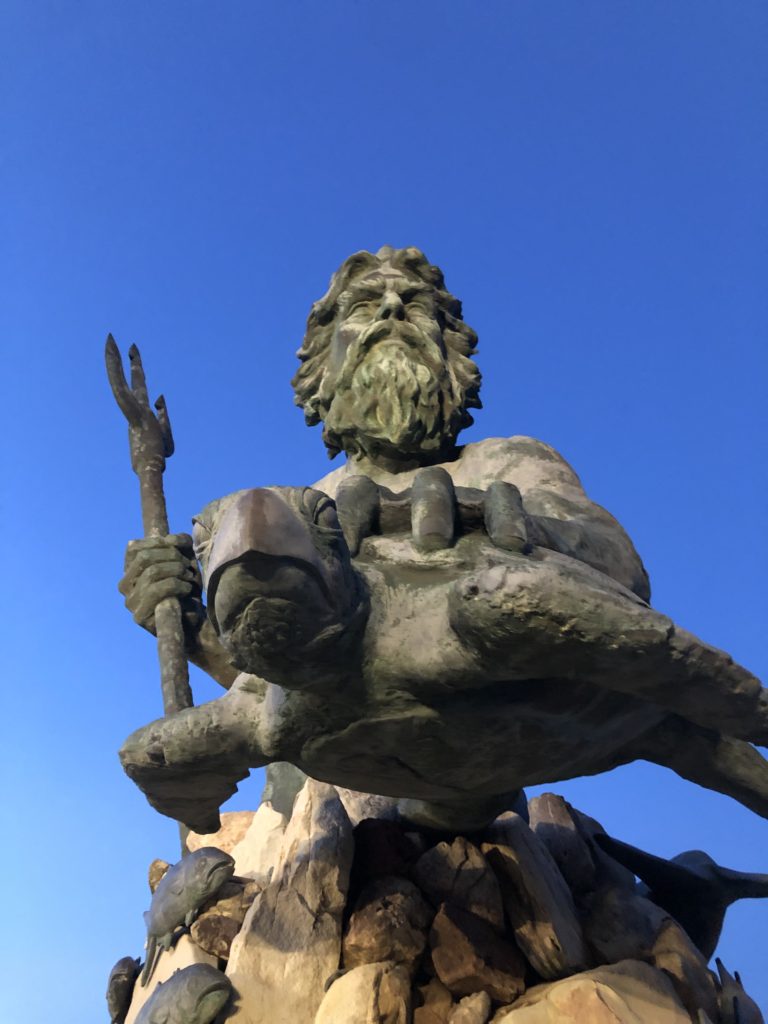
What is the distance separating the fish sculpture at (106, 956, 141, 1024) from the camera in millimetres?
3570

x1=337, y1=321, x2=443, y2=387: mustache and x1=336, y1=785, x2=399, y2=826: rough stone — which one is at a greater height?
x1=337, y1=321, x2=443, y2=387: mustache

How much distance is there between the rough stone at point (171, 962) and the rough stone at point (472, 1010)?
2.36 feet

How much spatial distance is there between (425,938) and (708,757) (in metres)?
0.95

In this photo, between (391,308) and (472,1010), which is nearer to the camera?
(472,1010)

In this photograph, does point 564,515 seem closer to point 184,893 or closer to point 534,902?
point 534,902

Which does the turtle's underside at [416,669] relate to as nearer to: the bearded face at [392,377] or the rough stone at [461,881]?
the rough stone at [461,881]

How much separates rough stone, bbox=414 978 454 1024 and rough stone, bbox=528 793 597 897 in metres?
0.88

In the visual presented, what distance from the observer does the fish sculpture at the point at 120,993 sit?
11.7ft

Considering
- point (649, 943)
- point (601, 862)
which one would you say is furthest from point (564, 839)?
point (649, 943)

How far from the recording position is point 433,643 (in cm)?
233

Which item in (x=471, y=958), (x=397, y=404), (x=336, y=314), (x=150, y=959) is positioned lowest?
(x=471, y=958)

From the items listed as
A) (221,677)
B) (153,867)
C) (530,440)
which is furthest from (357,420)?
(153,867)

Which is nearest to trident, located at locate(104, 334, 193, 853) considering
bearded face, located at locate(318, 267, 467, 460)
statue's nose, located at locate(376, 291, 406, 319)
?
bearded face, located at locate(318, 267, 467, 460)

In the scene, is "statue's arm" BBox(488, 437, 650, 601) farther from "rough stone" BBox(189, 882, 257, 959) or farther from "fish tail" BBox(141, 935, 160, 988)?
"fish tail" BBox(141, 935, 160, 988)
